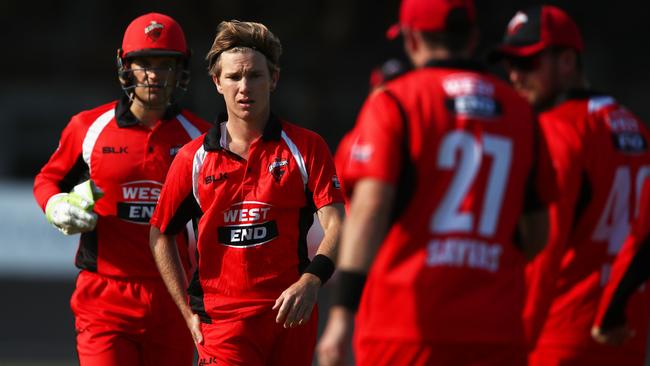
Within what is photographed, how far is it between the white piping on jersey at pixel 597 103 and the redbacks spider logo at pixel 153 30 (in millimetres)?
2477

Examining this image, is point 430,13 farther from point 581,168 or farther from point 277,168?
point 277,168

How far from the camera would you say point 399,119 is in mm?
3619

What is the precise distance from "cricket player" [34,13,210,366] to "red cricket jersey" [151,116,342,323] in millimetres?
578

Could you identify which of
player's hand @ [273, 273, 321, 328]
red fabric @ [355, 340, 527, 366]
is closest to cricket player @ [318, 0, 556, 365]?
red fabric @ [355, 340, 527, 366]

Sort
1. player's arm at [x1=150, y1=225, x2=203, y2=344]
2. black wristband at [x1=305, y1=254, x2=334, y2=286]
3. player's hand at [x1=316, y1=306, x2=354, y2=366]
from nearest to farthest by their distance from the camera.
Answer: player's hand at [x1=316, y1=306, x2=354, y2=366], black wristband at [x1=305, y1=254, x2=334, y2=286], player's arm at [x1=150, y1=225, x2=203, y2=344]

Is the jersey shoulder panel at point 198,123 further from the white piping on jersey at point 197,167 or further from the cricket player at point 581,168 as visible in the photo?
the cricket player at point 581,168

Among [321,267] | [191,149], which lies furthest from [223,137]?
[321,267]

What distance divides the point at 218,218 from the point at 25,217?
898 cm

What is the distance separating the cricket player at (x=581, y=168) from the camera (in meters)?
4.25

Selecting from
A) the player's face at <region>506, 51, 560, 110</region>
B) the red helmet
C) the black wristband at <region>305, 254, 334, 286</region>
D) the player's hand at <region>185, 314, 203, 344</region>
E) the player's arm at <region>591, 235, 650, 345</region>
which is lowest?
the player's hand at <region>185, 314, 203, 344</region>

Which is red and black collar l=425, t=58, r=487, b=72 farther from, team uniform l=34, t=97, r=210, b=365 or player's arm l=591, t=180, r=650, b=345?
team uniform l=34, t=97, r=210, b=365

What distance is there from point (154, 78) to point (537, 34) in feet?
7.68

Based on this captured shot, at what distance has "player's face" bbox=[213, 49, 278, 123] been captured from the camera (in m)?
5.35

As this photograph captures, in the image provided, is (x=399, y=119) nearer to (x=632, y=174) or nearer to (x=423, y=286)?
(x=423, y=286)
